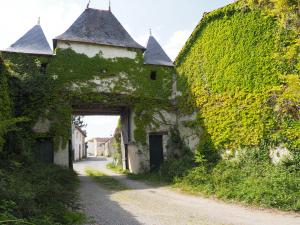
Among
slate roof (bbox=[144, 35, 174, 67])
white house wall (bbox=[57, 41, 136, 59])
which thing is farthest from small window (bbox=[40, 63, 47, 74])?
slate roof (bbox=[144, 35, 174, 67])

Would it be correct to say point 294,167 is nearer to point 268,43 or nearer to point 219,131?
point 219,131

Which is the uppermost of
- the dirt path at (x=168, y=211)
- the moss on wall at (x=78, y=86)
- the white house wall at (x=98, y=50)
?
the white house wall at (x=98, y=50)

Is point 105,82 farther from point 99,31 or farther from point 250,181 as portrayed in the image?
point 250,181

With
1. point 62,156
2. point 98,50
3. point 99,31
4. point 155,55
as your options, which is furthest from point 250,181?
point 99,31

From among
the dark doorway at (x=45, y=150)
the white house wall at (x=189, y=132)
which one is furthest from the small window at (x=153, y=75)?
the dark doorway at (x=45, y=150)

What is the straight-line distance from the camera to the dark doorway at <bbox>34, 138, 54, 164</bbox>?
16.2 metres

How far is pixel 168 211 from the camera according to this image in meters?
8.45

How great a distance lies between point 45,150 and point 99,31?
8024mm

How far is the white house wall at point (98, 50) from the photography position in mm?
17562

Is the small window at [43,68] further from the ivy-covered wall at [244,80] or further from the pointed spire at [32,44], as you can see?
the ivy-covered wall at [244,80]

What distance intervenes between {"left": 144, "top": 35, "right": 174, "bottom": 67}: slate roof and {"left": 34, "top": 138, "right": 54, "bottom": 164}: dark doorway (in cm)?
747

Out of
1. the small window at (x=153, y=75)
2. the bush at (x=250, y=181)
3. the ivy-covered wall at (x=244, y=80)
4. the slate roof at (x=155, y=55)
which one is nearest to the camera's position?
the bush at (x=250, y=181)

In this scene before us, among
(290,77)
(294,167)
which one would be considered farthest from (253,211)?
(290,77)

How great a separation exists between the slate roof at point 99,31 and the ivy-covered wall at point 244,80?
4743mm
